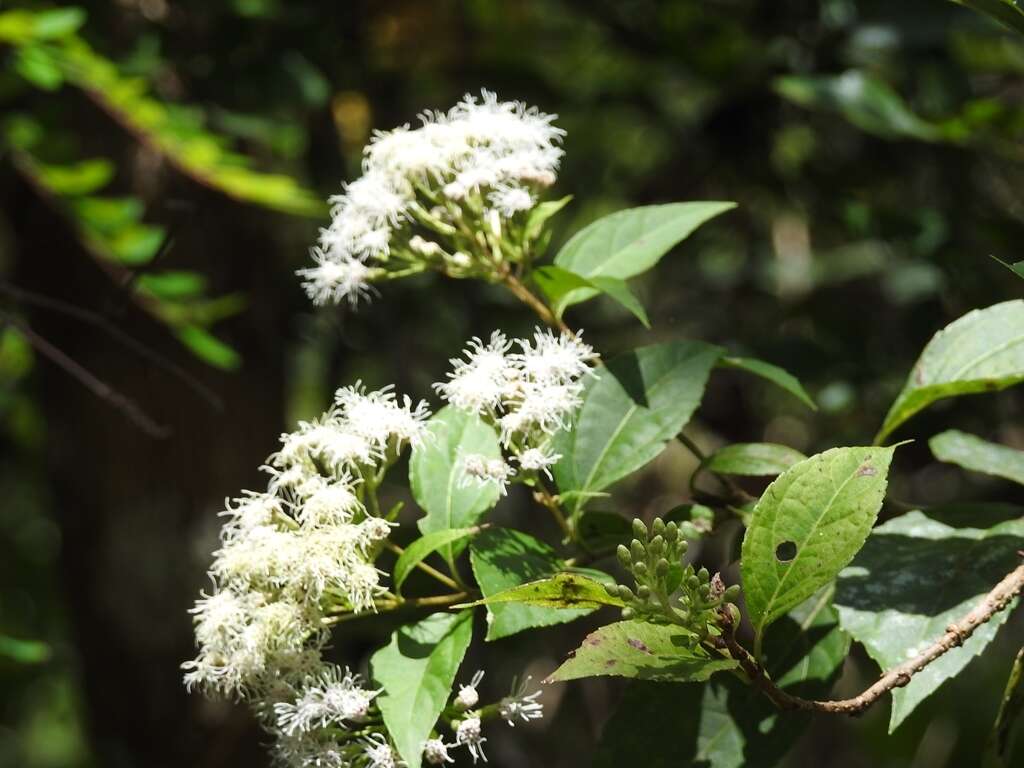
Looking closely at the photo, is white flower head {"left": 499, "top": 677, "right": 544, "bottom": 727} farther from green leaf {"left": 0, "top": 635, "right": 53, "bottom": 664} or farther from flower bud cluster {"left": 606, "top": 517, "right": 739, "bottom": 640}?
green leaf {"left": 0, "top": 635, "right": 53, "bottom": 664}

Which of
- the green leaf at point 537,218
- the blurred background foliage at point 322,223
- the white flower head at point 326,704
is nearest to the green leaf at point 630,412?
the green leaf at point 537,218

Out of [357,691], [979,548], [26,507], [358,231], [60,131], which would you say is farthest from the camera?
[26,507]

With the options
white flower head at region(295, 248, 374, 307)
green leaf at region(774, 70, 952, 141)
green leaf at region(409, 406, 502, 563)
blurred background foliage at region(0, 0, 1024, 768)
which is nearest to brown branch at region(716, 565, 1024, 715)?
green leaf at region(409, 406, 502, 563)

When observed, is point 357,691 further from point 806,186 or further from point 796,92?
point 806,186

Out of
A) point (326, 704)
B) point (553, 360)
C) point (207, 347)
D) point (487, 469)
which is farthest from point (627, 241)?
point (207, 347)

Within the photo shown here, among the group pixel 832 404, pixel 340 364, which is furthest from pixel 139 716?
pixel 832 404
